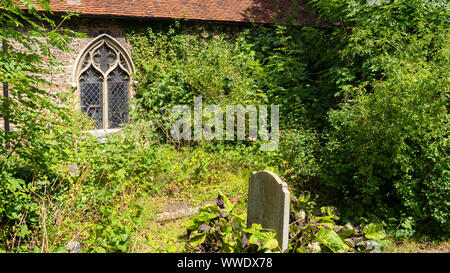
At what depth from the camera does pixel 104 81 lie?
9.70 metres

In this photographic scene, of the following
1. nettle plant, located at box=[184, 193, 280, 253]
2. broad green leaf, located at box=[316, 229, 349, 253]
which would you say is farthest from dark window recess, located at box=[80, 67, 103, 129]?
broad green leaf, located at box=[316, 229, 349, 253]

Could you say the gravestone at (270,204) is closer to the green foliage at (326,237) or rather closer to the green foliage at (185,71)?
the green foliage at (326,237)

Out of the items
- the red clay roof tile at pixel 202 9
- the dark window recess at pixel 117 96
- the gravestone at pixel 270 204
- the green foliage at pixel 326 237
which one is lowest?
the green foliage at pixel 326 237

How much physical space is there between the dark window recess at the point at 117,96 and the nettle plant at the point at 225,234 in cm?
606

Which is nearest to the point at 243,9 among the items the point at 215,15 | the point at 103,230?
the point at 215,15

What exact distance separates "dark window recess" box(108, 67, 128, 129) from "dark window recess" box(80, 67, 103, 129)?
0.26 m

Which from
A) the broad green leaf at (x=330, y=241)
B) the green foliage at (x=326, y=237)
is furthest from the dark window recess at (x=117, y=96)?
the broad green leaf at (x=330, y=241)

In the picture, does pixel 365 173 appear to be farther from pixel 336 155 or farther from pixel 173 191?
pixel 173 191

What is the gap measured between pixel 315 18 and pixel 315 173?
7156 mm

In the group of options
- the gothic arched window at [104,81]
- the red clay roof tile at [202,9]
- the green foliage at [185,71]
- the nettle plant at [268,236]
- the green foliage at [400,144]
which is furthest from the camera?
the gothic arched window at [104,81]

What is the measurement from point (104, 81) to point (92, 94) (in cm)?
52

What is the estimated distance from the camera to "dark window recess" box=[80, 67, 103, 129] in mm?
9508

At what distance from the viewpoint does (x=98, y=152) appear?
521 centimetres

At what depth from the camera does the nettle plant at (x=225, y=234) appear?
3607mm
